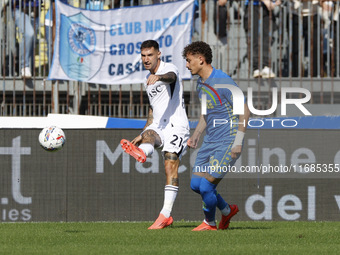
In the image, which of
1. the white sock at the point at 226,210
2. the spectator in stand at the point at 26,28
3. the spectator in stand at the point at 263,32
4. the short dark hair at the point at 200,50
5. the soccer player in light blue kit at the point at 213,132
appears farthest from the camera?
the spectator in stand at the point at 263,32

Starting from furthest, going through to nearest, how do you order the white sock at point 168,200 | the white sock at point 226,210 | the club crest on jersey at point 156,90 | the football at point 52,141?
1. the club crest on jersey at point 156,90
2. the football at point 52,141
3. the white sock at point 168,200
4. the white sock at point 226,210

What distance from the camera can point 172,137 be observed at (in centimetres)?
1018

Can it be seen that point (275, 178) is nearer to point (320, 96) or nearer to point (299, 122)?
point (299, 122)

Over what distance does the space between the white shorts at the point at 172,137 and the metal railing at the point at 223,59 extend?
2.98 m

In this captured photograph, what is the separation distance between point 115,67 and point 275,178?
124 inches

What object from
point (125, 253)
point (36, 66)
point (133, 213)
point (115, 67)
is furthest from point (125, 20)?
point (125, 253)

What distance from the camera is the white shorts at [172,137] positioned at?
10.2 metres

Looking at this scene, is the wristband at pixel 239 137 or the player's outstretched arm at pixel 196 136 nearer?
the wristband at pixel 239 137

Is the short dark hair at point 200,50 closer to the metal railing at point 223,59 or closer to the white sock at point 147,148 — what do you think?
the white sock at point 147,148

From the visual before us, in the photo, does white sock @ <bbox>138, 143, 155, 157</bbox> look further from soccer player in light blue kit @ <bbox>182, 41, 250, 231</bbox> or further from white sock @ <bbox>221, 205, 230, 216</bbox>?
white sock @ <bbox>221, 205, 230, 216</bbox>

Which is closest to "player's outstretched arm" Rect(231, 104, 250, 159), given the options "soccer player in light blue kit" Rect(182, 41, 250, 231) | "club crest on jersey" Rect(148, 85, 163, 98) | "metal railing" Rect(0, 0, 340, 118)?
"soccer player in light blue kit" Rect(182, 41, 250, 231)

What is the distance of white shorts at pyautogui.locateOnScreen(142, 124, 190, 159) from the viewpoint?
33.3 feet

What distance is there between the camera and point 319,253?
7.61 metres

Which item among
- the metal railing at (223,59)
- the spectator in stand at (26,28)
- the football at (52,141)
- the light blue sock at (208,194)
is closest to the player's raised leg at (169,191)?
the light blue sock at (208,194)
